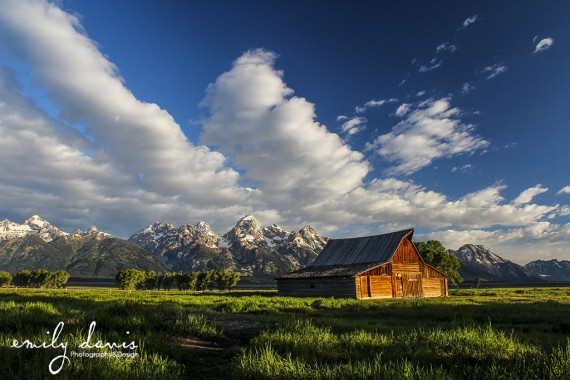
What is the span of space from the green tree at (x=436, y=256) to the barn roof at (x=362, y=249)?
16224 millimetres

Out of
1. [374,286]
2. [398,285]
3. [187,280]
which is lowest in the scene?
[187,280]

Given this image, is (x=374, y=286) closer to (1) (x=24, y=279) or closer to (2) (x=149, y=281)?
(2) (x=149, y=281)

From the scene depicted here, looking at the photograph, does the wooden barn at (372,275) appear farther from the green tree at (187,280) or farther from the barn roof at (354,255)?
the green tree at (187,280)

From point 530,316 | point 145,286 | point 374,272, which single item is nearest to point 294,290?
point 374,272

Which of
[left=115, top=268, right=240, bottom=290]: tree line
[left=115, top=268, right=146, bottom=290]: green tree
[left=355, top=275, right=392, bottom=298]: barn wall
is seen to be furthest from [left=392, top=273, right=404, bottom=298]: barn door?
[left=115, top=268, right=146, bottom=290]: green tree

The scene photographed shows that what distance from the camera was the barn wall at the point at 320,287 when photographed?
141ft

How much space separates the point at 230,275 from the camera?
396 ft

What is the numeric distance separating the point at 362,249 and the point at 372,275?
7.86 metres

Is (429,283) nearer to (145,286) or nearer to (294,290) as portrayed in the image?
(294,290)

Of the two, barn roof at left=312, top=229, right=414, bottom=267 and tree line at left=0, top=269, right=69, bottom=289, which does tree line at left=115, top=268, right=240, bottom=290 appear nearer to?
tree line at left=0, top=269, right=69, bottom=289

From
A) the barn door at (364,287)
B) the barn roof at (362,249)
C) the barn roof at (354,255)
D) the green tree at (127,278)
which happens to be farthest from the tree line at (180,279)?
the barn door at (364,287)

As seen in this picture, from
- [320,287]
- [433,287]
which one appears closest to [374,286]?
[320,287]

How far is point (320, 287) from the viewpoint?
46875 mm

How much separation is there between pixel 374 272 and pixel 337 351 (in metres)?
38.7
